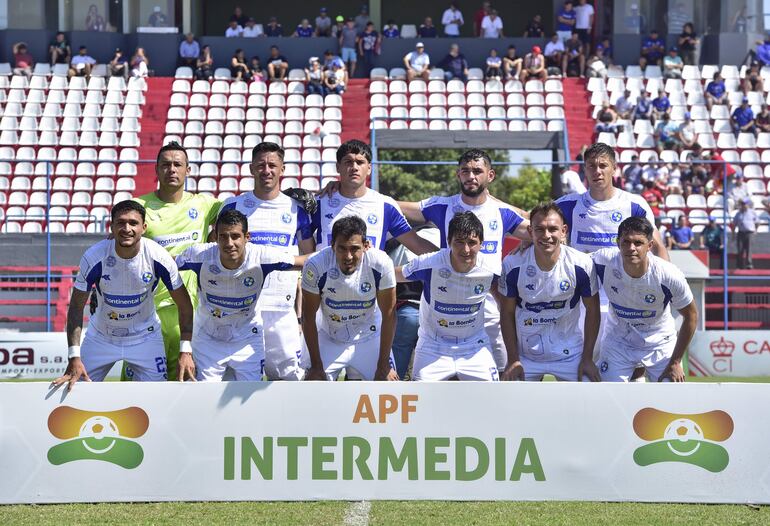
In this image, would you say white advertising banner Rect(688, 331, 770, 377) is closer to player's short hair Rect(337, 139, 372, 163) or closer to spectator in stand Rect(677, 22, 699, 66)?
player's short hair Rect(337, 139, 372, 163)

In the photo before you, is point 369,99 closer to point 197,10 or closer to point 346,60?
point 346,60

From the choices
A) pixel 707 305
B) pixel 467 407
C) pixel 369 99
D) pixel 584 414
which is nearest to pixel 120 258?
pixel 467 407

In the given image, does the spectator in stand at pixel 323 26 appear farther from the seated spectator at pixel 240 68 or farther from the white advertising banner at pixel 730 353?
the white advertising banner at pixel 730 353

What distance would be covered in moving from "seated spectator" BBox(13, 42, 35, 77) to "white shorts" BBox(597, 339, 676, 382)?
59.8ft

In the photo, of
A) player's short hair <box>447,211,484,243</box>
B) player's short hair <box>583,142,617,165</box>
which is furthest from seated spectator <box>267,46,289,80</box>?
player's short hair <box>447,211,484,243</box>

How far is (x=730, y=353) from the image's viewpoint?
42.3ft

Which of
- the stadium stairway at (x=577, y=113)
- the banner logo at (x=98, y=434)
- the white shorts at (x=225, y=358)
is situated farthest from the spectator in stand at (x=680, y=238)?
the banner logo at (x=98, y=434)

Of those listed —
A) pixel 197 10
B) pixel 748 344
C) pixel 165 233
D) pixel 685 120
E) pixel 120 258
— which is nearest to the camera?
pixel 120 258

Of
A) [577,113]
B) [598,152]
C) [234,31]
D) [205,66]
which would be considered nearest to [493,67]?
[577,113]

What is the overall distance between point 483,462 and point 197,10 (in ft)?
71.6

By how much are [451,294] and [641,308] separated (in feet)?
4.16

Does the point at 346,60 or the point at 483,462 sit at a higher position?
the point at 346,60

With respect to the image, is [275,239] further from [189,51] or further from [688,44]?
[688,44]

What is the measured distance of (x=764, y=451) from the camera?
575 centimetres
